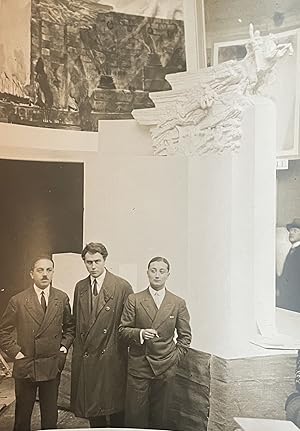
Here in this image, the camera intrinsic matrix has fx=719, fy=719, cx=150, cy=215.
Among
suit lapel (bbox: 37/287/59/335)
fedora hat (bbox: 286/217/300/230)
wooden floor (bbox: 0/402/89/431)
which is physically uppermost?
fedora hat (bbox: 286/217/300/230)

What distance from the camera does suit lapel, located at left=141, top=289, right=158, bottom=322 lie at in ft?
6.57

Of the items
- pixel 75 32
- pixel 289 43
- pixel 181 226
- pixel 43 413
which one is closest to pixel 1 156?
pixel 75 32

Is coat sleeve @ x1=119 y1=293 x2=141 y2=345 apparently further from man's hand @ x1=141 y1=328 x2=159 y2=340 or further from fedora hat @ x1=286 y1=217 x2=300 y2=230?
fedora hat @ x1=286 y1=217 x2=300 y2=230

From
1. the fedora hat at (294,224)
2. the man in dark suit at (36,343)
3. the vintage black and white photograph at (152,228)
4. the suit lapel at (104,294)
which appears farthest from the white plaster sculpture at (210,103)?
the man in dark suit at (36,343)

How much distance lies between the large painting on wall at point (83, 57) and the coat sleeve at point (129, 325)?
1.67 feet

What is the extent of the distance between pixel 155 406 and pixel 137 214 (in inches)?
21.2

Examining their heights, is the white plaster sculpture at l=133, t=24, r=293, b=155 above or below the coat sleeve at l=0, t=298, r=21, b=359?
above

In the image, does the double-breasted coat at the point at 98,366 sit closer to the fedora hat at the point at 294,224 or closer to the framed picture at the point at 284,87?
the fedora hat at the point at 294,224

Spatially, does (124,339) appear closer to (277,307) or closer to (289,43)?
(277,307)

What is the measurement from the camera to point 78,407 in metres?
2.00

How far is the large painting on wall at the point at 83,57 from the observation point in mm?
1996

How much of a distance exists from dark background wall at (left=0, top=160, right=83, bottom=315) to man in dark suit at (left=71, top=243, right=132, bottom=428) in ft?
0.30

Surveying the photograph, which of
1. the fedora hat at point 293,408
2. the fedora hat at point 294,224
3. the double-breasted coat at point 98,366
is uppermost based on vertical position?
the fedora hat at point 294,224

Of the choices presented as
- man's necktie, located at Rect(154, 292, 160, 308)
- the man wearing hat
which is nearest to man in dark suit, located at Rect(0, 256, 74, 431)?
man's necktie, located at Rect(154, 292, 160, 308)
